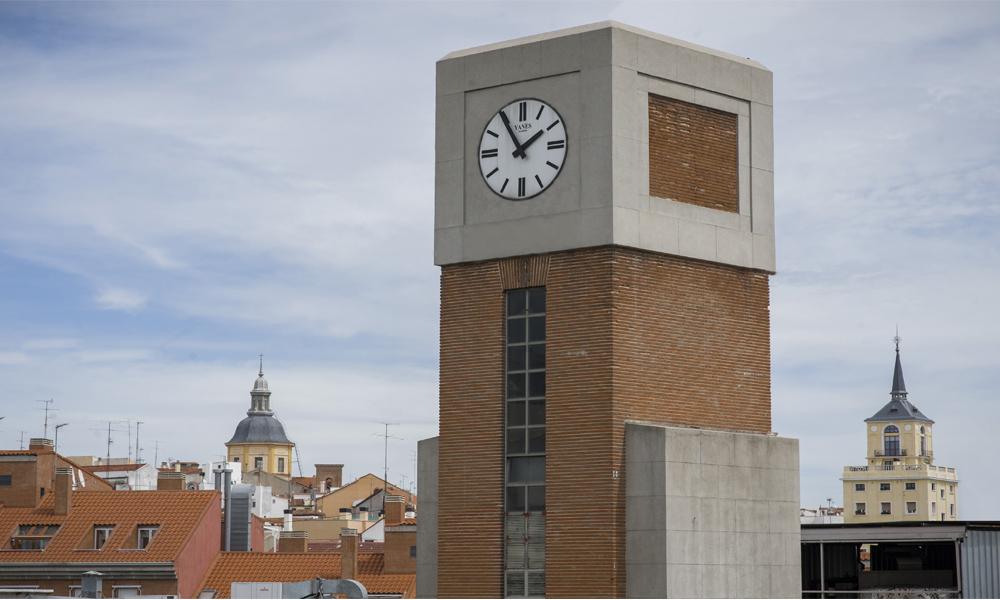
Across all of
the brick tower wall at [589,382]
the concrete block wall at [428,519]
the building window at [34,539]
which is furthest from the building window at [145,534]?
the brick tower wall at [589,382]

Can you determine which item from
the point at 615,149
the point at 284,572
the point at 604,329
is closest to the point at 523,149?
the point at 615,149

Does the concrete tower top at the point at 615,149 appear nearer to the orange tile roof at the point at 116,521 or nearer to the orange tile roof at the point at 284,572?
the orange tile roof at the point at 284,572

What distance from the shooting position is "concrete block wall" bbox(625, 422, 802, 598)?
35250 millimetres

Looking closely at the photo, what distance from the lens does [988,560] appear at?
47.4 m

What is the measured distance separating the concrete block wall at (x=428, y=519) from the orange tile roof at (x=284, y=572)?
34.2 metres

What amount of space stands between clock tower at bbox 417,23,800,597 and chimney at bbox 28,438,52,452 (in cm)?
5057

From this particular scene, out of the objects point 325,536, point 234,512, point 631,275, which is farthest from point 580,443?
point 325,536

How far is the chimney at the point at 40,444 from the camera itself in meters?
85.1

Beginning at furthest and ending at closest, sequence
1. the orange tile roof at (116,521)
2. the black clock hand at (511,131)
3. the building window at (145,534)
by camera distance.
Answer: the building window at (145,534) < the orange tile roof at (116,521) < the black clock hand at (511,131)

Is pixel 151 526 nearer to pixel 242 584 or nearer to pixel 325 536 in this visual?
pixel 242 584

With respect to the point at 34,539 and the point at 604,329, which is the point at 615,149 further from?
the point at 34,539

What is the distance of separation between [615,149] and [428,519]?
8993 millimetres

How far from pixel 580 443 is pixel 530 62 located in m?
8.20

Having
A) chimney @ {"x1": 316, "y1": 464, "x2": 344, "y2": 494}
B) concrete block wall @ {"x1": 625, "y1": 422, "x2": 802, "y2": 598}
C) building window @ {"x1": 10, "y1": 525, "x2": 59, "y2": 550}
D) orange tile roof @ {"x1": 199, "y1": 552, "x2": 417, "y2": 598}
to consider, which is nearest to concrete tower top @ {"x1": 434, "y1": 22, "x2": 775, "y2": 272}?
concrete block wall @ {"x1": 625, "y1": 422, "x2": 802, "y2": 598}
